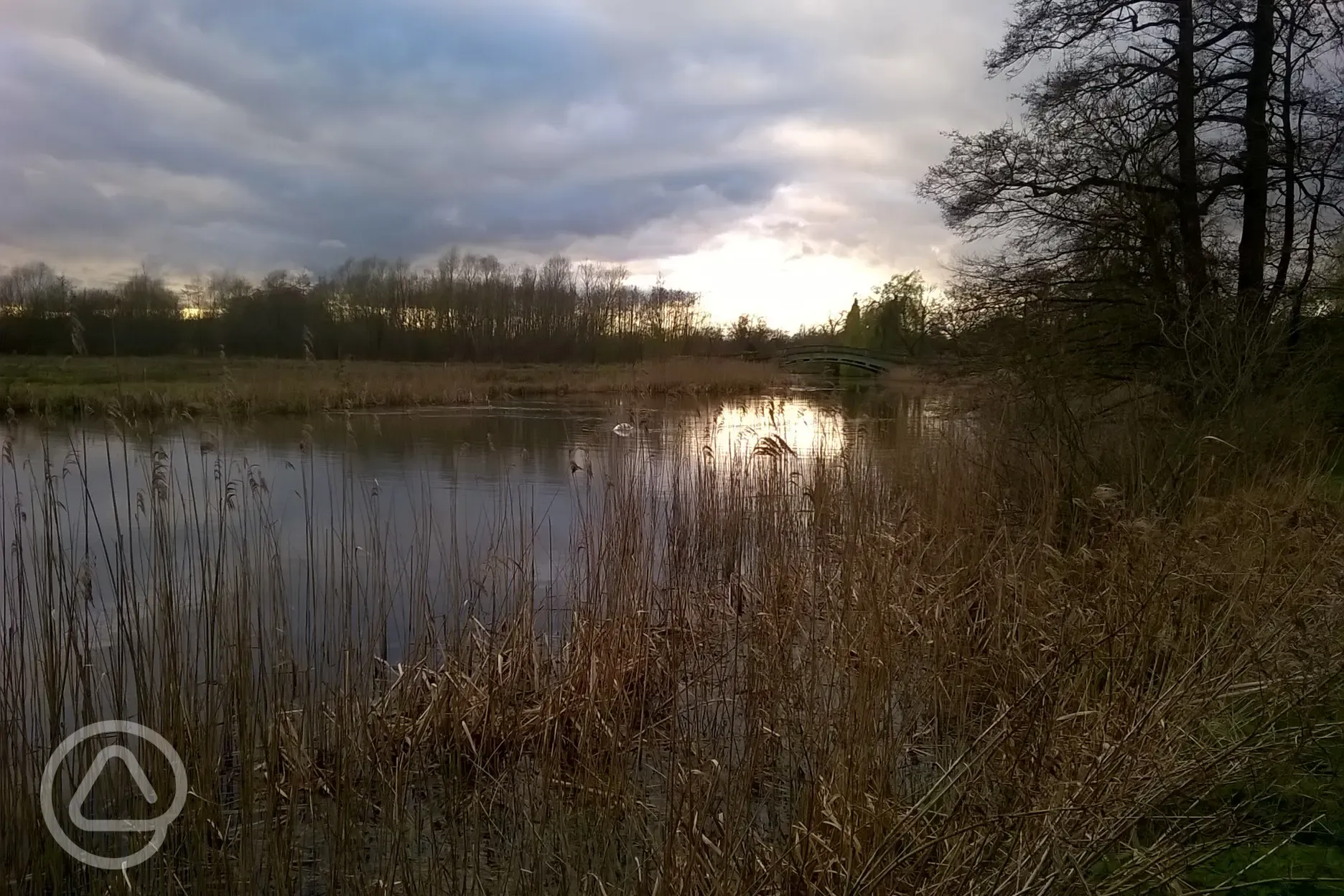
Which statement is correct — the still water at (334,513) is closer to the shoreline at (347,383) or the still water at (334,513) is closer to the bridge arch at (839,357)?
the shoreline at (347,383)

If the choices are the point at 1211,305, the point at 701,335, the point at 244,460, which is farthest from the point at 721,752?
the point at 701,335

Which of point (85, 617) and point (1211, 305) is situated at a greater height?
point (1211, 305)

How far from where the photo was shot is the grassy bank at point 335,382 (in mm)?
3936

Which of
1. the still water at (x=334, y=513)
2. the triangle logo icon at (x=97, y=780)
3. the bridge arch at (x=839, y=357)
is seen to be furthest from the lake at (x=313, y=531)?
the bridge arch at (x=839, y=357)

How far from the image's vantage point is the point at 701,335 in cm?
2875

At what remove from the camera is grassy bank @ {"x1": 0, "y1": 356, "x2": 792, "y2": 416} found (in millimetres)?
3936

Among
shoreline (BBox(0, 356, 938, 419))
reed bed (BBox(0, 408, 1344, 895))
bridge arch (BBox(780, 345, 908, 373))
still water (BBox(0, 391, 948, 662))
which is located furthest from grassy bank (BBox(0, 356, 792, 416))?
bridge arch (BBox(780, 345, 908, 373))

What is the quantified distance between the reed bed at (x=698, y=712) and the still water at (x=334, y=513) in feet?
0.22

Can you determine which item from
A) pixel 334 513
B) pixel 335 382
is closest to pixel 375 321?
pixel 335 382

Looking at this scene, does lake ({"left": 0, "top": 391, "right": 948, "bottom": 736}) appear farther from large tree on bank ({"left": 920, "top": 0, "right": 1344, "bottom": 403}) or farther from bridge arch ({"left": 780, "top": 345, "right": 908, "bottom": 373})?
bridge arch ({"left": 780, "top": 345, "right": 908, "bottom": 373})

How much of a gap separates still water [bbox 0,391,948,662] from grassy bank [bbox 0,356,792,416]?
0.86 feet

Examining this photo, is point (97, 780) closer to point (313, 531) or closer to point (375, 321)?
point (313, 531)

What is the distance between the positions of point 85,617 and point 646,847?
175 centimetres

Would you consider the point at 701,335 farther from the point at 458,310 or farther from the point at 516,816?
the point at 516,816
